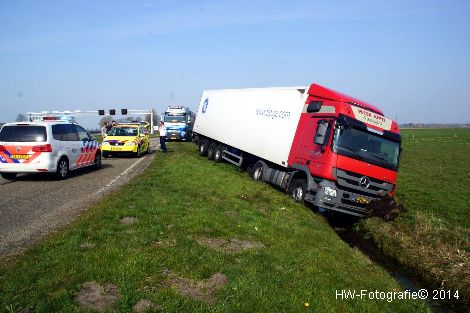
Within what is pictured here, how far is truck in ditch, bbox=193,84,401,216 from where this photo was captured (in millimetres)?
10430

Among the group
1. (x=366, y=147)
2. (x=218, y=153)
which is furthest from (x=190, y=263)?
(x=218, y=153)

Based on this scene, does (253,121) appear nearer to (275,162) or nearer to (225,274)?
(275,162)

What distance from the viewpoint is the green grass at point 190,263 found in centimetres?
438

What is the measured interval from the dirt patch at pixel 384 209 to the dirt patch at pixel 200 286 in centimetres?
674

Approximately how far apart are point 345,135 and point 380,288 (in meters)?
5.40

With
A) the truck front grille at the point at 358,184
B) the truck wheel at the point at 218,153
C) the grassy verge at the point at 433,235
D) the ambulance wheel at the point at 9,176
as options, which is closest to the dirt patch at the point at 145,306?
the grassy verge at the point at 433,235

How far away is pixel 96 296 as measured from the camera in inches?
169

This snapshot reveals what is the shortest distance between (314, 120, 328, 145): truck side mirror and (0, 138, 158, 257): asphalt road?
19.0 ft

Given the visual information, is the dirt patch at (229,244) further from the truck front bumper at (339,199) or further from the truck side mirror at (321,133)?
the truck side mirror at (321,133)

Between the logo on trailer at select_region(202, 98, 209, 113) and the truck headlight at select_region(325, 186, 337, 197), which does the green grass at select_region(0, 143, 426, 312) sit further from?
the logo on trailer at select_region(202, 98, 209, 113)

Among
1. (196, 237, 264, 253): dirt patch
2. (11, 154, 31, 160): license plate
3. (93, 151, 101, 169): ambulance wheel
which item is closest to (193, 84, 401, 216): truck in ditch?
(196, 237, 264, 253): dirt patch

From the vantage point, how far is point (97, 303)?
4.13 meters

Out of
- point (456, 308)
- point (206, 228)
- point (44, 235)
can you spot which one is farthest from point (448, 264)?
point (44, 235)

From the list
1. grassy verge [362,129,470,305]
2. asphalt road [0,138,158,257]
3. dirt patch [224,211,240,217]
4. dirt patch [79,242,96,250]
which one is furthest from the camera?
dirt patch [224,211,240,217]
